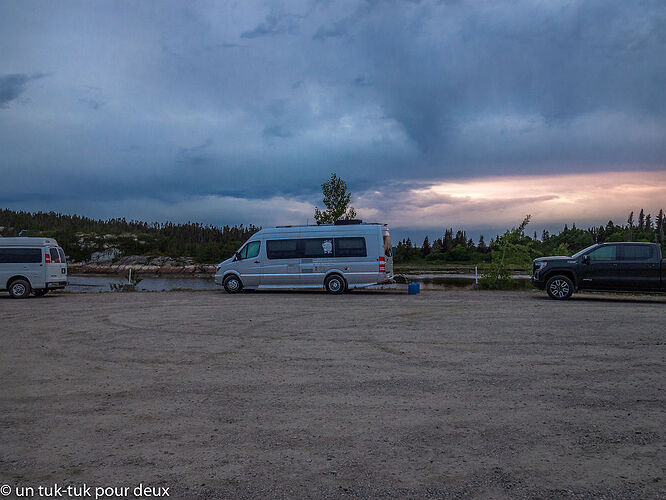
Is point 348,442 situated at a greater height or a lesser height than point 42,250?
lesser

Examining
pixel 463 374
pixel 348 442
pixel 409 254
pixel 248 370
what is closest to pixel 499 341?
pixel 463 374

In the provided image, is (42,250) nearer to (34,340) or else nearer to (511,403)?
(34,340)

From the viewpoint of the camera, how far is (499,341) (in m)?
9.52

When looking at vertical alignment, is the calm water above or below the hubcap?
below

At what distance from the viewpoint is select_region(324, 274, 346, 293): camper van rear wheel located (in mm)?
20734

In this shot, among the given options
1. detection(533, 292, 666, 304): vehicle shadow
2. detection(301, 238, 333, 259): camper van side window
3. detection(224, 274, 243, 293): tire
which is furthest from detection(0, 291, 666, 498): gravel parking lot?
detection(224, 274, 243, 293): tire

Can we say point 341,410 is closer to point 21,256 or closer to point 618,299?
point 618,299

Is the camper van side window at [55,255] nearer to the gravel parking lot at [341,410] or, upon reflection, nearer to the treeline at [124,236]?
the gravel parking lot at [341,410]

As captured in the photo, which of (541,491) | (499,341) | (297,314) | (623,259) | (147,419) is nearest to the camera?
(541,491)

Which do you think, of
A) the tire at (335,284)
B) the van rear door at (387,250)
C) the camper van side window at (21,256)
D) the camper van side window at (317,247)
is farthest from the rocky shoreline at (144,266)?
the van rear door at (387,250)

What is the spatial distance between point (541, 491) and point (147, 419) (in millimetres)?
3737

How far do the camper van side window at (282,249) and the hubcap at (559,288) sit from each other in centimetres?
972

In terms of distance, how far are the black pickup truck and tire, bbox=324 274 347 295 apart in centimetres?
722

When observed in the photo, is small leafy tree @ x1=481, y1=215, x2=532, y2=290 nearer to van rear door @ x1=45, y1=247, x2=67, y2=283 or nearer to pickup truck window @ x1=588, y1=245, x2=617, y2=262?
pickup truck window @ x1=588, y1=245, x2=617, y2=262
